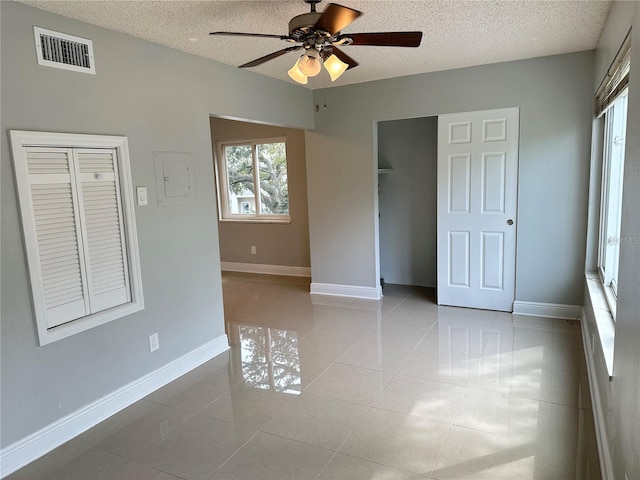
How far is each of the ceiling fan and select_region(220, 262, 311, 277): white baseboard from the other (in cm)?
411

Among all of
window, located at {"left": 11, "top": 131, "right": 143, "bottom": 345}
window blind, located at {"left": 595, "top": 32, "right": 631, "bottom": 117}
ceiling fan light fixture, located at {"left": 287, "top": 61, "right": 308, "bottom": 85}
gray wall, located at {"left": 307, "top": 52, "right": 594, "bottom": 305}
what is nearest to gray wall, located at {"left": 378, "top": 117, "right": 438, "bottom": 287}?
gray wall, located at {"left": 307, "top": 52, "right": 594, "bottom": 305}

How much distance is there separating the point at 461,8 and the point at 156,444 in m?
3.19

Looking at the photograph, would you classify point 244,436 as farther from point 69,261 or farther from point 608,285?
point 608,285

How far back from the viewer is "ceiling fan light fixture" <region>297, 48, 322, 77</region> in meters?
2.50

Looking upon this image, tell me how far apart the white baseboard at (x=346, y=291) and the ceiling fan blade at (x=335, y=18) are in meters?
3.39

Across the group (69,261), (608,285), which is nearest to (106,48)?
(69,261)

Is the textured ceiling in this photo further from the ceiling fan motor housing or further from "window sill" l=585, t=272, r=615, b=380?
"window sill" l=585, t=272, r=615, b=380

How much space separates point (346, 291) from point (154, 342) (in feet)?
8.77

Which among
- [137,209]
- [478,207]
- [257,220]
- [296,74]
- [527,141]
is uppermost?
[296,74]

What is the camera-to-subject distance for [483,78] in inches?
166

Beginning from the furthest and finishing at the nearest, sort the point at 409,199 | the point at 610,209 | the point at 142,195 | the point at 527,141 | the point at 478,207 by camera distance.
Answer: the point at 409,199 < the point at 478,207 < the point at 527,141 < the point at 610,209 < the point at 142,195

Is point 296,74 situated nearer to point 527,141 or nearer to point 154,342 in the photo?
point 154,342

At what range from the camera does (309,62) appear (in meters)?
2.54

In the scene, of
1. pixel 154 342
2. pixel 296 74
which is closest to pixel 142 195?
pixel 154 342
